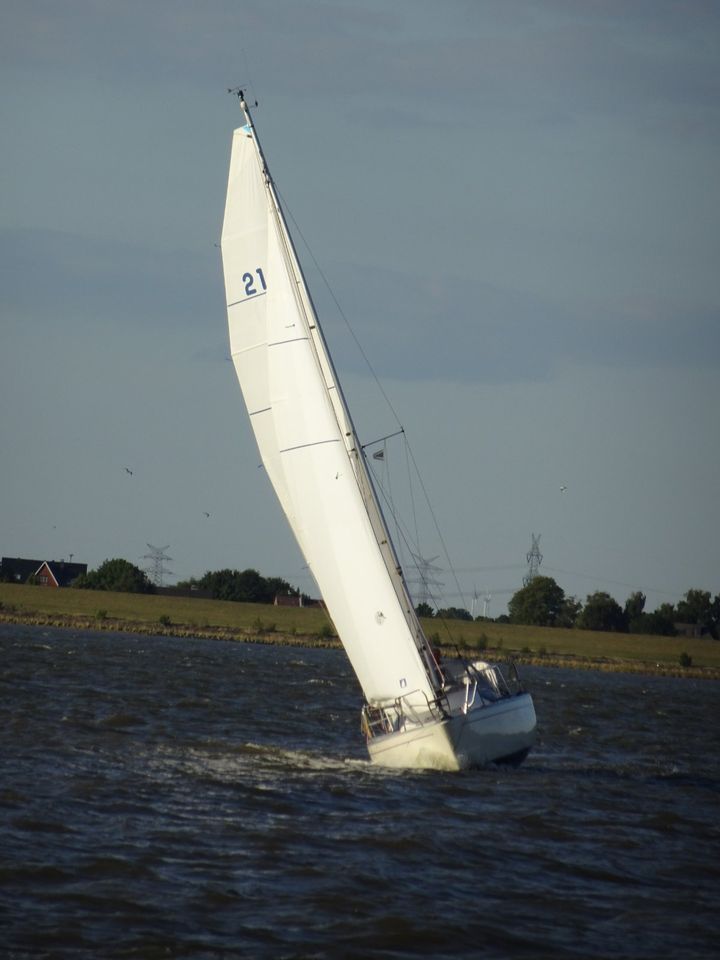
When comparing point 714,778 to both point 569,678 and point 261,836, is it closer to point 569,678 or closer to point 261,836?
point 261,836

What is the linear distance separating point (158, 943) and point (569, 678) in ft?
215

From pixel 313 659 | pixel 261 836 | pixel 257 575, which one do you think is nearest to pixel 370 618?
pixel 261 836

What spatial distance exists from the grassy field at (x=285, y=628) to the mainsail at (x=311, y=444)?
→ 64.5 meters

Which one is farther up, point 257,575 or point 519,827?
point 257,575

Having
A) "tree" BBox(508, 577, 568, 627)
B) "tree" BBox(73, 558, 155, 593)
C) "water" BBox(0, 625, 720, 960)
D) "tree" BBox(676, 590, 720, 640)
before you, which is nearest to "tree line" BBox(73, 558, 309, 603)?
"tree" BBox(73, 558, 155, 593)

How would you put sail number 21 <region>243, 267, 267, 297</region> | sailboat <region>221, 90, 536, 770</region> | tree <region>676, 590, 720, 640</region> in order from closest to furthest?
sailboat <region>221, 90, 536, 770</region> → sail number 21 <region>243, 267, 267, 297</region> → tree <region>676, 590, 720, 640</region>

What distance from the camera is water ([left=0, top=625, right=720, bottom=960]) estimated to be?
14.8 meters

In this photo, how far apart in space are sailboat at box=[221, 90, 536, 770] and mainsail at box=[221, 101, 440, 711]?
0.02 meters

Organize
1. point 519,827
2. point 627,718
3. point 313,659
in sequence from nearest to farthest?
point 519,827 < point 627,718 < point 313,659

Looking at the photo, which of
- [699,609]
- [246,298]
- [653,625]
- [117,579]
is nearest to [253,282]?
[246,298]

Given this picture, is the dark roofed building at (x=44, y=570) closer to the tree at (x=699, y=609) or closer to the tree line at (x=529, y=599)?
the tree line at (x=529, y=599)

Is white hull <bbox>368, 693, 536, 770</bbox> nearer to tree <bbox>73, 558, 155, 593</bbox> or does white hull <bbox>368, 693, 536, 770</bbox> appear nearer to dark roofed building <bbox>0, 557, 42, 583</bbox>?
tree <bbox>73, 558, 155, 593</bbox>

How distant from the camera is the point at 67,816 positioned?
1975cm

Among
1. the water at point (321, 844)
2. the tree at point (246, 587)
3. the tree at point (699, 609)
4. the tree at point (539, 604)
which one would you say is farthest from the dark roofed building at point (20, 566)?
the water at point (321, 844)
